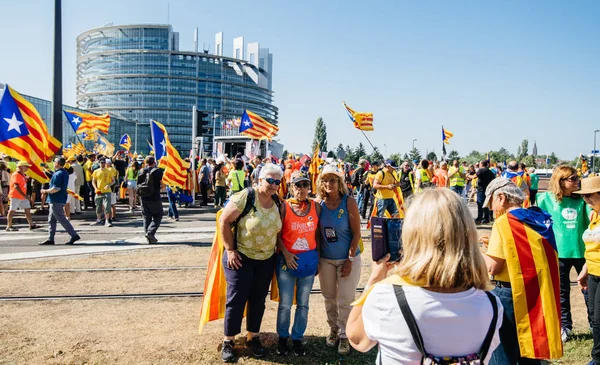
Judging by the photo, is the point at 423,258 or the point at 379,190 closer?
the point at 423,258

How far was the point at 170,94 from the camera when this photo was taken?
396 feet

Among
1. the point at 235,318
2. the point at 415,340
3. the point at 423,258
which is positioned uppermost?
the point at 423,258

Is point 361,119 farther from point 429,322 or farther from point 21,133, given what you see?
point 429,322

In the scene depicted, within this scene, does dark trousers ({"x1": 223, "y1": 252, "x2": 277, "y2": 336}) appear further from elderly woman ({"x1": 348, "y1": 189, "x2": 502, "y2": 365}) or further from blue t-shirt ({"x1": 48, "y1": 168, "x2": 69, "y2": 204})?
blue t-shirt ({"x1": 48, "y1": 168, "x2": 69, "y2": 204})

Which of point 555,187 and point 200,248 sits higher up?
point 555,187

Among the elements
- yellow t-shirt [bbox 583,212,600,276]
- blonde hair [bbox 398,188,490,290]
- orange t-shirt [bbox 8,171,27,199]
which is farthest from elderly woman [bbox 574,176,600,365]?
orange t-shirt [bbox 8,171,27,199]

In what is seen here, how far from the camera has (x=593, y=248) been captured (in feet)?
12.4

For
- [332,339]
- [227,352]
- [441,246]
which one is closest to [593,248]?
[332,339]

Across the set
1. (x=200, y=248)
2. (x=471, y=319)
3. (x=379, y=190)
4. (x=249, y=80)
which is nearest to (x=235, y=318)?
(x=471, y=319)

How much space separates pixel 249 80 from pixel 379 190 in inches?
5148

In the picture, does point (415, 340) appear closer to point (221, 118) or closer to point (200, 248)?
point (200, 248)

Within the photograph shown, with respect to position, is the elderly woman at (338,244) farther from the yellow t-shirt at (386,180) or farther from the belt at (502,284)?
the yellow t-shirt at (386,180)

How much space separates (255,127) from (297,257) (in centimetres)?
1543

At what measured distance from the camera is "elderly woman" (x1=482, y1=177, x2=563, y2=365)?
2.95 meters
